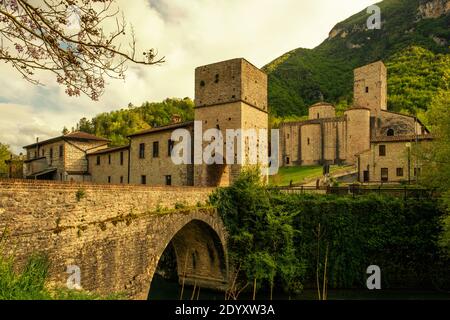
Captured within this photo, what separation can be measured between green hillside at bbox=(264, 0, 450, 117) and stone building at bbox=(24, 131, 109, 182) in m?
52.5

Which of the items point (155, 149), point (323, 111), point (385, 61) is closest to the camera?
point (155, 149)

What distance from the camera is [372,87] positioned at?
56969 mm

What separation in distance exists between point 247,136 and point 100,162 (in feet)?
56.7

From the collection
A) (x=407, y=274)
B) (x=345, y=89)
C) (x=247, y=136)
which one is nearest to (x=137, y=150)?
(x=247, y=136)

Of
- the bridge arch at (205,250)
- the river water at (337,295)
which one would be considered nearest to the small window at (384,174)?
the river water at (337,295)

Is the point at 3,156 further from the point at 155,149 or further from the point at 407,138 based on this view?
the point at 407,138

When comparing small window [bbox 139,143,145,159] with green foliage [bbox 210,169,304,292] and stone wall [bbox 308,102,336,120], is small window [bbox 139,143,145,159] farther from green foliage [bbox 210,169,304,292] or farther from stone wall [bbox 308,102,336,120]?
stone wall [bbox 308,102,336,120]

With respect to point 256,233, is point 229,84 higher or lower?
higher

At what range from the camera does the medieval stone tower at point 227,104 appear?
2478 centimetres

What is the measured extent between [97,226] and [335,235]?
53.2 feet

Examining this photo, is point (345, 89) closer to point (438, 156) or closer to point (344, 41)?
point (344, 41)

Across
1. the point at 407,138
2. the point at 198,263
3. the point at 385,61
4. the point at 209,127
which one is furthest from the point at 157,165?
the point at 385,61

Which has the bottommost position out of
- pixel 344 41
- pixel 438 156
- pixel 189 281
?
pixel 189 281

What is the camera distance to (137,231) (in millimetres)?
12281
